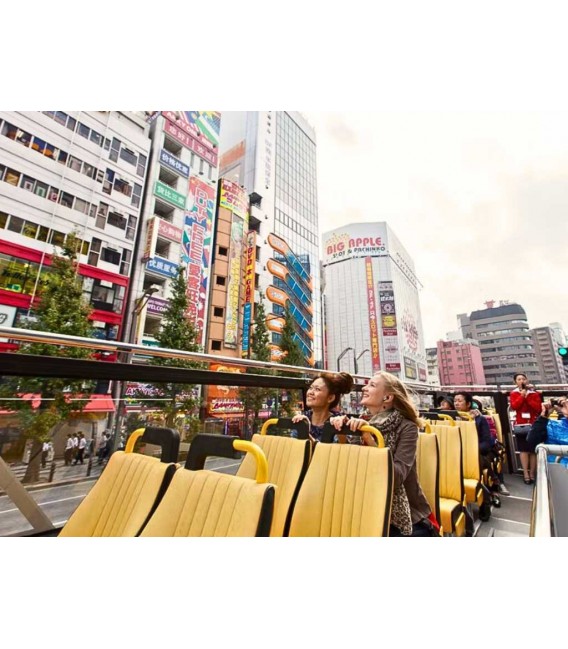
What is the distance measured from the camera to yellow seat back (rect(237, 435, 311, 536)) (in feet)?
4.62

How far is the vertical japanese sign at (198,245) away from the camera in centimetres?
1521

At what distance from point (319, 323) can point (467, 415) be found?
3210 cm

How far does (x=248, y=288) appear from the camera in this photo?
775 inches

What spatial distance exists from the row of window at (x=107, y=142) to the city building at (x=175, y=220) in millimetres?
552

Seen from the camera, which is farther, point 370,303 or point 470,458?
point 370,303

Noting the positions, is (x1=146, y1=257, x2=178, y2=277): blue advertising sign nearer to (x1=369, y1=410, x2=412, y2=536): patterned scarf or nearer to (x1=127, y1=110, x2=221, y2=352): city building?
(x1=127, y1=110, x2=221, y2=352): city building

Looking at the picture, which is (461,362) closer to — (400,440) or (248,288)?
(248,288)

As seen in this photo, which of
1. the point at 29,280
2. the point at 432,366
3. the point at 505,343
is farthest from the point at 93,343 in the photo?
the point at 432,366

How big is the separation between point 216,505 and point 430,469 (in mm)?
1530

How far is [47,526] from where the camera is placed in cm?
166

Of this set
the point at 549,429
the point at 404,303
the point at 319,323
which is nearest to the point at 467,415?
the point at 549,429

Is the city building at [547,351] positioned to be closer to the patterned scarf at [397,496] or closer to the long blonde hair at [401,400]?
the long blonde hair at [401,400]

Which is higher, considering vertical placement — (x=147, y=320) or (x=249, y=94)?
(x=147, y=320)

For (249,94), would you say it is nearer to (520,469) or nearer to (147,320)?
(520,469)
